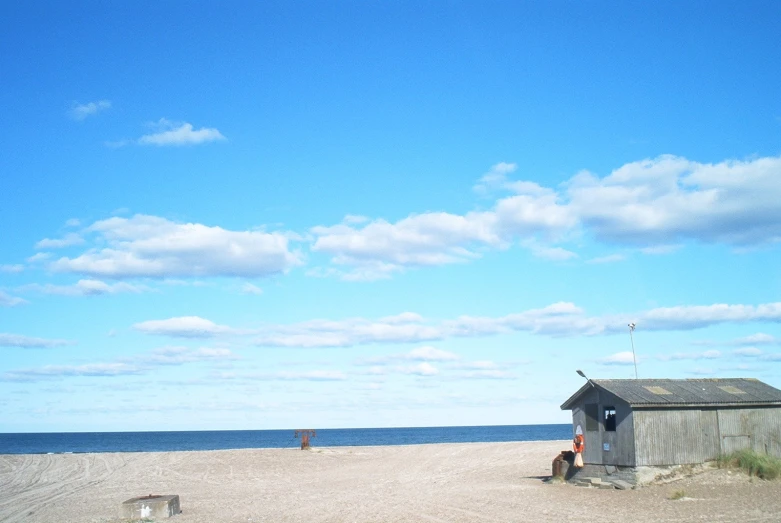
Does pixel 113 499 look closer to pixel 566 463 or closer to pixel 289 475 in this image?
A: pixel 289 475

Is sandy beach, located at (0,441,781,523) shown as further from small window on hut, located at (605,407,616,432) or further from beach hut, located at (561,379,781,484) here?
small window on hut, located at (605,407,616,432)

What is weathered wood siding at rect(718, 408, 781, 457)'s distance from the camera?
2462 cm

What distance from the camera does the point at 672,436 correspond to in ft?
78.3

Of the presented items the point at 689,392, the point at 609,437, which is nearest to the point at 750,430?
the point at 689,392

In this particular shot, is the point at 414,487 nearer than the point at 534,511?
No

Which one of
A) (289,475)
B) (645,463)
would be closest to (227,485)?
(289,475)

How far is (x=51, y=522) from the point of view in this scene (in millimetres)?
21203

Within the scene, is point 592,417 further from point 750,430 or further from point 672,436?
point 750,430

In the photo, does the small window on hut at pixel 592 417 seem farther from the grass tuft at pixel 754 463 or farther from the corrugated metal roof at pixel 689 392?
the grass tuft at pixel 754 463

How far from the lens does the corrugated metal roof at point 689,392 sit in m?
24.2

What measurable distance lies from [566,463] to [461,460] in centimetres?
1513

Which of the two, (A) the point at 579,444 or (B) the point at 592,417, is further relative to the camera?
(B) the point at 592,417

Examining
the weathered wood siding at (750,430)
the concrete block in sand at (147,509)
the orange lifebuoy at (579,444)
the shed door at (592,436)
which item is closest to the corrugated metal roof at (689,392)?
the weathered wood siding at (750,430)

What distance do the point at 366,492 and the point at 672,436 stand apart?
11159 millimetres
